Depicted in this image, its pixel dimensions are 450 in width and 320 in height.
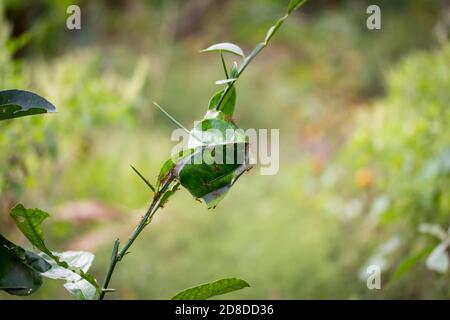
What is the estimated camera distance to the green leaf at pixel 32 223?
0.75m

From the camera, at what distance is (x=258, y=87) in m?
5.27

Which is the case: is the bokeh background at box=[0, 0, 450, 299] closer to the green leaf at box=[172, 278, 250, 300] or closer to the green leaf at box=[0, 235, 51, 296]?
the green leaf at box=[172, 278, 250, 300]

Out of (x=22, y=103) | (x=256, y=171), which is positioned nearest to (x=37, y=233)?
(x=22, y=103)

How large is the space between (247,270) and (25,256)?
179cm

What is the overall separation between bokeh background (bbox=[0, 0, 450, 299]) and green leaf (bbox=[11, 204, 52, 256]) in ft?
2.18

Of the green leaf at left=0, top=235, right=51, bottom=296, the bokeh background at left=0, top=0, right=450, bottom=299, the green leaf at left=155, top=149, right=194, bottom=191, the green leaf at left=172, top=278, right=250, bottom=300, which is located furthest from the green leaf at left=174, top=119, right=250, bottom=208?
the bokeh background at left=0, top=0, right=450, bottom=299

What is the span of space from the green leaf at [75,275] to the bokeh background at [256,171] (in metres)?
0.59

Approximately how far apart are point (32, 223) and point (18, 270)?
6cm

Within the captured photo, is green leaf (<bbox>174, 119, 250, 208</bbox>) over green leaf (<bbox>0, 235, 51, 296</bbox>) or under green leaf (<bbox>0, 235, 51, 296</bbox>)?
over

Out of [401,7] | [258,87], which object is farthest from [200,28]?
[401,7]

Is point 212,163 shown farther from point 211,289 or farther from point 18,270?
point 18,270

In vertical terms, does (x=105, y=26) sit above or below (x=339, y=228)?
above

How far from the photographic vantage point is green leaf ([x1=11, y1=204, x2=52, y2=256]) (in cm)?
75
